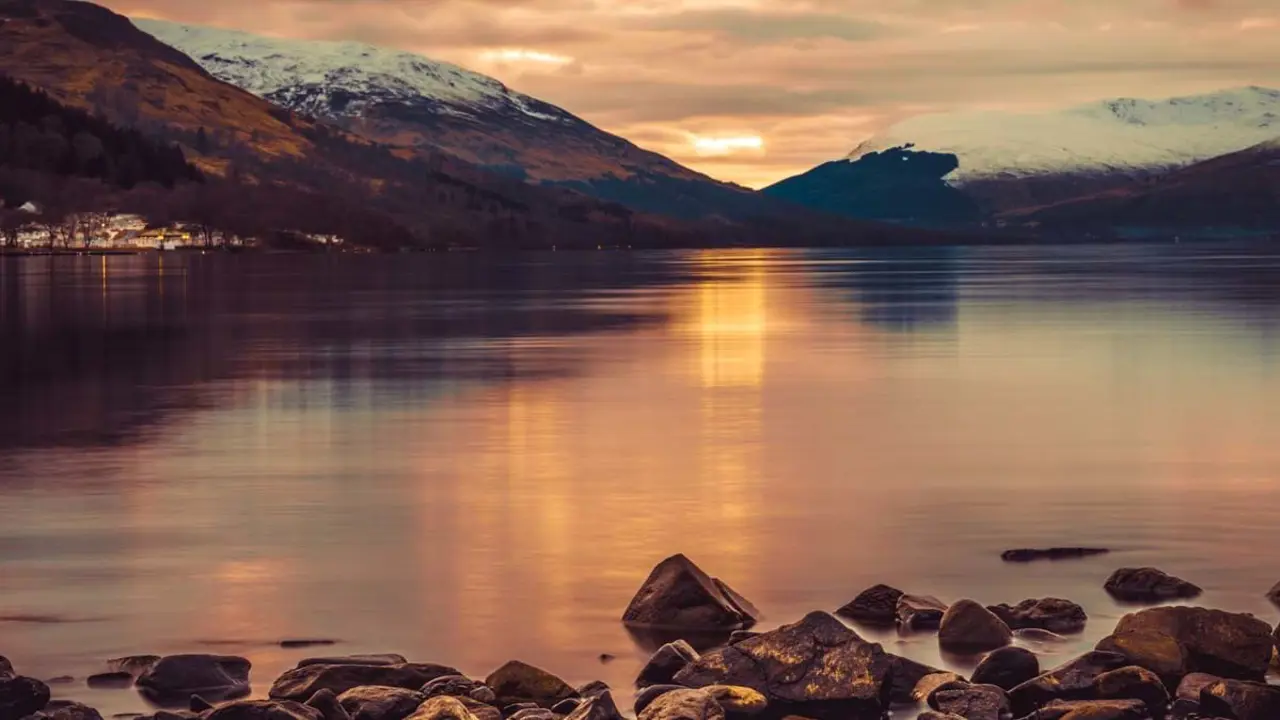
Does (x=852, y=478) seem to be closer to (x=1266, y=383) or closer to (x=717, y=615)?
(x=717, y=615)

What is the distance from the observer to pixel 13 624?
942 inches

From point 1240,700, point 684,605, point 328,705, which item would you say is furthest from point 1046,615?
point 328,705

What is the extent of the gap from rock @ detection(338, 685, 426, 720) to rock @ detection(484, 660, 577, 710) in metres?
1.01

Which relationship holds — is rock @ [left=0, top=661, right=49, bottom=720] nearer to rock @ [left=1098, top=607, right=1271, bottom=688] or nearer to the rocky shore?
the rocky shore

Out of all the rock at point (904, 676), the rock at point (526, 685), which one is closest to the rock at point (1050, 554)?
the rock at point (904, 676)

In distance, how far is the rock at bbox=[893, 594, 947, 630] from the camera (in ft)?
78.4

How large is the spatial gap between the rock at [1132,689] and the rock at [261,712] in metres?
8.14

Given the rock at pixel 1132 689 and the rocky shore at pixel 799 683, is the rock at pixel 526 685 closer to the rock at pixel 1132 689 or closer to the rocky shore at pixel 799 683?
the rocky shore at pixel 799 683

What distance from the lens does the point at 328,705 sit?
748 inches

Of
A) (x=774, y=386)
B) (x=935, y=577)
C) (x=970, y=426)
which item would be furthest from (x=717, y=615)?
(x=774, y=386)

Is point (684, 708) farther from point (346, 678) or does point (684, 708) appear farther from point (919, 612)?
point (919, 612)

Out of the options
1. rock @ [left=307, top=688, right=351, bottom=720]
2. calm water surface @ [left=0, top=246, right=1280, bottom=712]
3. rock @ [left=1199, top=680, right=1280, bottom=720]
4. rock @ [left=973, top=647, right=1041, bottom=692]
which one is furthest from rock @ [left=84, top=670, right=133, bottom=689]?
rock @ [left=1199, top=680, right=1280, bottom=720]

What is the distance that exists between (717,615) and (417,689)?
198 inches

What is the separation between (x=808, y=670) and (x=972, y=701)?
1.83 m
